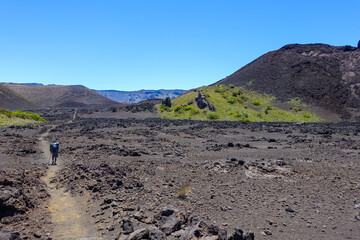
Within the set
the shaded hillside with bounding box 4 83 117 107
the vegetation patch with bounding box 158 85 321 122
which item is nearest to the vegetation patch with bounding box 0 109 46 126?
the vegetation patch with bounding box 158 85 321 122

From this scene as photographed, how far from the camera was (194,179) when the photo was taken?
10.9 m

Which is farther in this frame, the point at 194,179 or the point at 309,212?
the point at 194,179

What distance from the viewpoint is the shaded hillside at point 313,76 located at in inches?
2153

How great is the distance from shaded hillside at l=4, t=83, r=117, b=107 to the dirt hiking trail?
10087cm

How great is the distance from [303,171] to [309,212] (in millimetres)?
4757

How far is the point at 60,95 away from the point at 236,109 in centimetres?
9873

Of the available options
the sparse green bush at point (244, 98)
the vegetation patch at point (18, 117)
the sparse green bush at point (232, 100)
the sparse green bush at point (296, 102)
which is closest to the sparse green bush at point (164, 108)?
the sparse green bush at point (232, 100)

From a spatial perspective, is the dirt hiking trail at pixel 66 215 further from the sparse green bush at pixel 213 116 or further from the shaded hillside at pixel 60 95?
the shaded hillside at pixel 60 95

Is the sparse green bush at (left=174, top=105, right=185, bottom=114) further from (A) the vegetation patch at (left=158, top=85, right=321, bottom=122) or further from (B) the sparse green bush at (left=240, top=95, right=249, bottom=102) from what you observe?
(B) the sparse green bush at (left=240, top=95, right=249, bottom=102)

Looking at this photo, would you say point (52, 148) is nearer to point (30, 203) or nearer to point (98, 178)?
point (98, 178)

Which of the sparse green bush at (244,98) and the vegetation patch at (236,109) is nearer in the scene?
the vegetation patch at (236,109)

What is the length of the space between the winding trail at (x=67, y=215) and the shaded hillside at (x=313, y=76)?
52026 mm

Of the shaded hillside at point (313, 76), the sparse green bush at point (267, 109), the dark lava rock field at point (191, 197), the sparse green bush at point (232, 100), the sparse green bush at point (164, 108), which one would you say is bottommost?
the dark lava rock field at point (191, 197)

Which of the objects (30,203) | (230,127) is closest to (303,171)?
(30,203)
